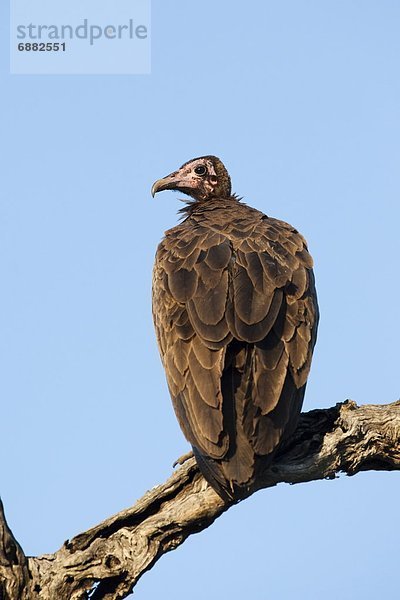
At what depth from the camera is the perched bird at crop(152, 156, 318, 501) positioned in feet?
29.2

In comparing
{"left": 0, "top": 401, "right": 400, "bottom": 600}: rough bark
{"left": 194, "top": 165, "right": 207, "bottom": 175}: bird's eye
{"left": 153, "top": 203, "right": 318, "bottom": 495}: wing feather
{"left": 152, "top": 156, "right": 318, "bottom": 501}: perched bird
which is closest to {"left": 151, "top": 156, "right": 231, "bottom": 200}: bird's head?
{"left": 194, "top": 165, "right": 207, "bottom": 175}: bird's eye

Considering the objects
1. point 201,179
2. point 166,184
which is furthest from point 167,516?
point 201,179

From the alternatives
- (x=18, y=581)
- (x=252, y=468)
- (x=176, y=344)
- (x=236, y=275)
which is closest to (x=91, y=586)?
(x=18, y=581)

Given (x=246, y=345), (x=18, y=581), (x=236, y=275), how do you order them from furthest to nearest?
(x=236, y=275)
(x=246, y=345)
(x=18, y=581)

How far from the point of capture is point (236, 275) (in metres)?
10.0

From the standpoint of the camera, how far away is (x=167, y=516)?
8.98 meters

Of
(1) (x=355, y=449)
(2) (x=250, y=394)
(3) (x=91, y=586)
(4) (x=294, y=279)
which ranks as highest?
(4) (x=294, y=279)

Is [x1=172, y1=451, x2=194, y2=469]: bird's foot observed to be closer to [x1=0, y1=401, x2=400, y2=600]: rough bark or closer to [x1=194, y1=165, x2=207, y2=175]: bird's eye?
[x1=0, y1=401, x2=400, y2=600]: rough bark

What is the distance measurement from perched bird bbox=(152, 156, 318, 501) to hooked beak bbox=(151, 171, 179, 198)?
256 cm

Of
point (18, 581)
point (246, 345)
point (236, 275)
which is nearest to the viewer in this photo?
point (18, 581)

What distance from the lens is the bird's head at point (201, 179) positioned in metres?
13.9

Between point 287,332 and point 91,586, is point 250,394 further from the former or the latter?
point 91,586

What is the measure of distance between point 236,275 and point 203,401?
1.50 m

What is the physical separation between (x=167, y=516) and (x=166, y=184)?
5.88 metres
